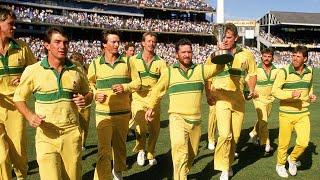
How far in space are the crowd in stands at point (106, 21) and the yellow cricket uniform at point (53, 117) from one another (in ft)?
140

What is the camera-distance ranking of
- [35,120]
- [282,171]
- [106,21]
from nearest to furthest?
[35,120] → [282,171] → [106,21]

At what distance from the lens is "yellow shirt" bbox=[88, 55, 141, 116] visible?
735cm

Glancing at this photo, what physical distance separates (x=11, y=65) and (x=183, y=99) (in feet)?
8.71

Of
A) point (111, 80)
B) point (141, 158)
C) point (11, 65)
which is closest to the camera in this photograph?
point (11, 65)

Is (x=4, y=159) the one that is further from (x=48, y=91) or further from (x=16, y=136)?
(x=48, y=91)

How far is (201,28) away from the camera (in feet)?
201

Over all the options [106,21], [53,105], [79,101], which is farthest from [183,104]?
[106,21]

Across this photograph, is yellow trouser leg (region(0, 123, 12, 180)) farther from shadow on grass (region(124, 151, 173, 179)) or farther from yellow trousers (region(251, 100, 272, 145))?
yellow trousers (region(251, 100, 272, 145))

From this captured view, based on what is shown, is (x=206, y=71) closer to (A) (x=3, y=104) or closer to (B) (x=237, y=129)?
(B) (x=237, y=129)

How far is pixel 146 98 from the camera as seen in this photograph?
9469 millimetres

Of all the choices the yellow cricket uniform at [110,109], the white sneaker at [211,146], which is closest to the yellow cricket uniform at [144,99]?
the yellow cricket uniform at [110,109]

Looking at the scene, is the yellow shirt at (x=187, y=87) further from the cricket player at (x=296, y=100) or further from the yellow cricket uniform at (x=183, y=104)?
the cricket player at (x=296, y=100)

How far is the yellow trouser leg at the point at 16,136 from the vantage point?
22.5 feet

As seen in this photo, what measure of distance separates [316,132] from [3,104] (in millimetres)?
9410
